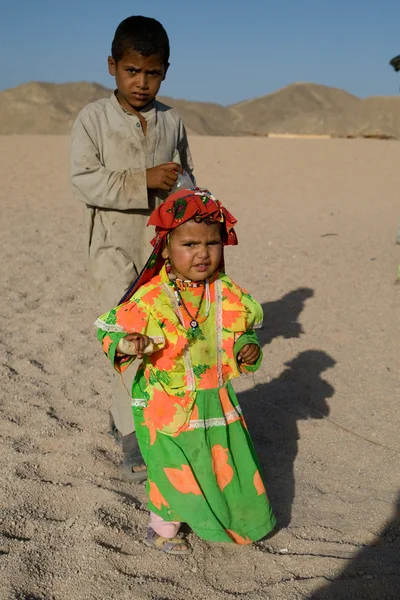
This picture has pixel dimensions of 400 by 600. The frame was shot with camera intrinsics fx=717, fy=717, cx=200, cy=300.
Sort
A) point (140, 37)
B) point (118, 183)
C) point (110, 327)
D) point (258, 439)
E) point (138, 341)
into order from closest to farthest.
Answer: point (138, 341) < point (110, 327) < point (140, 37) < point (118, 183) < point (258, 439)

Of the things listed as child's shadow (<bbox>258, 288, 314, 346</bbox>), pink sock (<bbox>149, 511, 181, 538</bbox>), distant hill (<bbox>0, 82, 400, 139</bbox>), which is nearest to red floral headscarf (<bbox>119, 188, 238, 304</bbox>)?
pink sock (<bbox>149, 511, 181, 538</bbox>)

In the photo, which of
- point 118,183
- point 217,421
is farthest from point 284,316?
point 217,421

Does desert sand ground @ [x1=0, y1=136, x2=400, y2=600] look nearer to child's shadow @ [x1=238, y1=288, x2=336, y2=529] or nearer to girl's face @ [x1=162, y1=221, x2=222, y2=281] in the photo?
child's shadow @ [x1=238, y1=288, x2=336, y2=529]

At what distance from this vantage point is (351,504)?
3.38 meters

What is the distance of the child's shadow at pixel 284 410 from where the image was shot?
357 centimetres

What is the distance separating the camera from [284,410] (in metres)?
4.51

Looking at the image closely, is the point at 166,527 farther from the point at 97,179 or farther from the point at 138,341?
the point at 97,179

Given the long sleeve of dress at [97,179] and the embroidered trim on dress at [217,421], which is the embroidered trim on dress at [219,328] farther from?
the long sleeve of dress at [97,179]

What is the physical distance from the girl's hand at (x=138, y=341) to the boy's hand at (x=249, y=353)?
1.46 ft

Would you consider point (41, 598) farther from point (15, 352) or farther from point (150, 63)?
point (15, 352)

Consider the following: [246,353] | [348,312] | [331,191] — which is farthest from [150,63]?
[331,191]

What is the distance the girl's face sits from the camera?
2.78 meters

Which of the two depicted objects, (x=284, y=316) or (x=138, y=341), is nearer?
(x=138, y=341)

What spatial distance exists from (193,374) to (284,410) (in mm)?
1793
